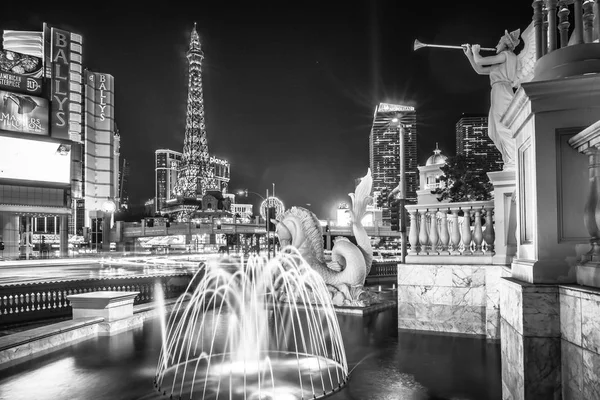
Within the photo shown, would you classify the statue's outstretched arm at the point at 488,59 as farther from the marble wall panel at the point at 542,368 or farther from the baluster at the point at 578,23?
the marble wall panel at the point at 542,368

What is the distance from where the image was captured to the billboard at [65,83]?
155ft

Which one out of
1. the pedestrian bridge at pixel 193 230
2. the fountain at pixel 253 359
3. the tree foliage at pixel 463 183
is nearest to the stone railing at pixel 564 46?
the fountain at pixel 253 359

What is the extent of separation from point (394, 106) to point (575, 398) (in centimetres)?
4978

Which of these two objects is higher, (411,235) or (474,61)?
(474,61)

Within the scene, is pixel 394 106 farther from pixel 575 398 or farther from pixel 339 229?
pixel 575 398

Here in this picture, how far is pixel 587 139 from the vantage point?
367 centimetres

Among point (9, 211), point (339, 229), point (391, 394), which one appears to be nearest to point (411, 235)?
point (391, 394)

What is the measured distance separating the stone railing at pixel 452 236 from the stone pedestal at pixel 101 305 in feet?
20.5

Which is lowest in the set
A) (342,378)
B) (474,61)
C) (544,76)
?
(342,378)

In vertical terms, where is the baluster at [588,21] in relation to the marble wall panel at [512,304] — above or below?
above

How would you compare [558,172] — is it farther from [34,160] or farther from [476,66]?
[34,160]

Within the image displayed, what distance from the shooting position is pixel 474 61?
942cm


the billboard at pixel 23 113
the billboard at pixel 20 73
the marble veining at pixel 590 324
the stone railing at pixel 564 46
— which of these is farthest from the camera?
the billboard at pixel 20 73

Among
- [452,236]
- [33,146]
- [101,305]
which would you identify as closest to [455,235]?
[452,236]
